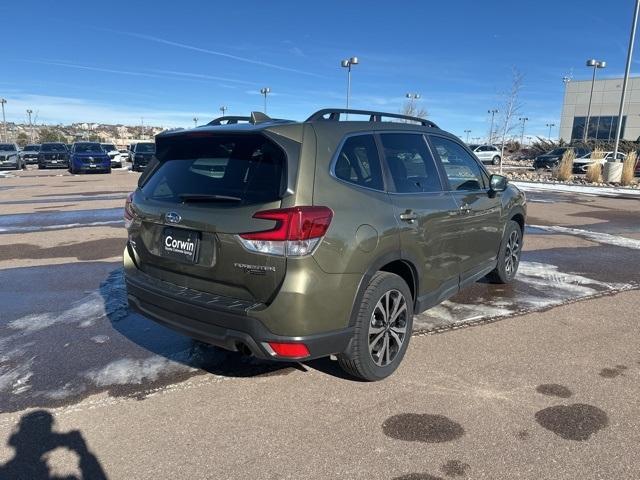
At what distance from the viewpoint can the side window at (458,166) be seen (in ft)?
15.0

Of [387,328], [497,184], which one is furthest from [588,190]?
[387,328]

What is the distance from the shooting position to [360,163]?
3570mm

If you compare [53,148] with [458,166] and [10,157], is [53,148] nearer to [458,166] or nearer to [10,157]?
[10,157]

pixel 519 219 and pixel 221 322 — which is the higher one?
pixel 519 219

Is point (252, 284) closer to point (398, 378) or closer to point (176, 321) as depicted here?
point (176, 321)

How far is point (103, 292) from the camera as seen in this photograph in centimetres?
579

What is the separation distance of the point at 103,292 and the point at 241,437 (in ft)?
11.3

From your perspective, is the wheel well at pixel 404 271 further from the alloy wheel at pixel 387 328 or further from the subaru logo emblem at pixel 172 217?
the subaru logo emblem at pixel 172 217

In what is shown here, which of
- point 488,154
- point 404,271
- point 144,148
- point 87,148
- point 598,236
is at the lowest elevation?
point 598,236

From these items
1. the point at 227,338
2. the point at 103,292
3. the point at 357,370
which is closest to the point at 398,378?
the point at 357,370

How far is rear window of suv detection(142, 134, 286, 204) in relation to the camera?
10.3 feet

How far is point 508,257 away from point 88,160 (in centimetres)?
2542

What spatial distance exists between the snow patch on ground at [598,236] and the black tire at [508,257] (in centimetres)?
378

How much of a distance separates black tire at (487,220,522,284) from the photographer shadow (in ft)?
14.4
